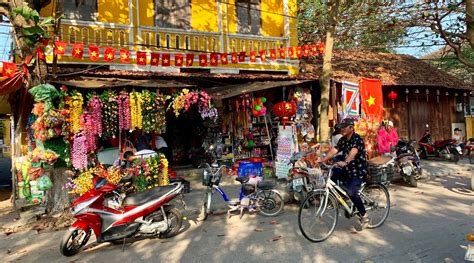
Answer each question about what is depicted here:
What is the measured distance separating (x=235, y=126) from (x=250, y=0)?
4.38 metres

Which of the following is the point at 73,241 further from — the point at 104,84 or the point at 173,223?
the point at 104,84

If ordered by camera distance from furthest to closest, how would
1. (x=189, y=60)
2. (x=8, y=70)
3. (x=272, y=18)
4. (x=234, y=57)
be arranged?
Answer: (x=272, y=18) → (x=234, y=57) → (x=189, y=60) → (x=8, y=70)

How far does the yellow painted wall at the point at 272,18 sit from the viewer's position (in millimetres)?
11633

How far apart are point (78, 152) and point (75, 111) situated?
0.83 metres

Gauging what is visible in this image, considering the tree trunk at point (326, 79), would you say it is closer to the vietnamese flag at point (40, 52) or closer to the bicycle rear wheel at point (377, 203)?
the bicycle rear wheel at point (377, 203)

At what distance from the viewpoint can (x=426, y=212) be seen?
6.20m

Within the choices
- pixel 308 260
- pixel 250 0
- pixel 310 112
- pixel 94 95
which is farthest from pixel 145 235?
pixel 250 0

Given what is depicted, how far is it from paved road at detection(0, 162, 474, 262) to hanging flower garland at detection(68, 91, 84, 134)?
2025mm

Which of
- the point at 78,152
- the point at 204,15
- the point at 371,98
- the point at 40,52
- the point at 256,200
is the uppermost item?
the point at 204,15

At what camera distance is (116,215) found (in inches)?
192

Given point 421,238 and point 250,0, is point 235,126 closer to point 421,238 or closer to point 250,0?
point 250,0

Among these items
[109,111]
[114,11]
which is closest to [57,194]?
→ [109,111]

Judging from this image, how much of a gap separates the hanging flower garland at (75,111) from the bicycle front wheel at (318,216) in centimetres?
470

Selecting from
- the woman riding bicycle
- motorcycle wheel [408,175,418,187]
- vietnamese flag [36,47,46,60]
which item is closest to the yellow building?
vietnamese flag [36,47,46,60]
